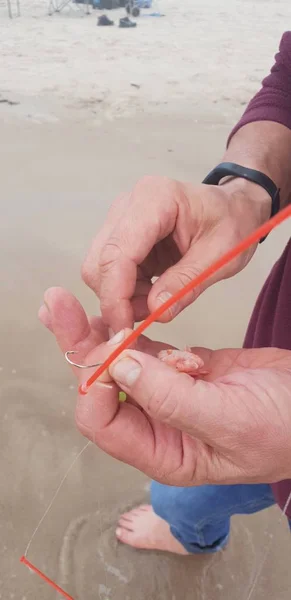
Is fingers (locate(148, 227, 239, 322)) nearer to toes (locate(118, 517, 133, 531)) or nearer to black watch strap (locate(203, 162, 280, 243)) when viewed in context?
black watch strap (locate(203, 162, 280, 243))

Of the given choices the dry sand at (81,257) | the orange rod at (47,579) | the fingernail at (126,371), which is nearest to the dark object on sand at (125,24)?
the dry sand at (81,257)

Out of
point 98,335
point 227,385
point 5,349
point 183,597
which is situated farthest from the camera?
point 5,349

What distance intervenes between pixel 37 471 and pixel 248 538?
1.98 feet

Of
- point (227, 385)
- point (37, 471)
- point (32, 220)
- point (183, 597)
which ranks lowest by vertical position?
point (183, 597)

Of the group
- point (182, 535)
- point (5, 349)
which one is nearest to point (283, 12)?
point (5, 349)

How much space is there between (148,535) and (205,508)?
0.91ft

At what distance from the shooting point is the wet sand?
1324mm

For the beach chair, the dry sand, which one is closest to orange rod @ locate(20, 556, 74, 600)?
the dry sand

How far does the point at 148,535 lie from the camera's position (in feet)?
4.45

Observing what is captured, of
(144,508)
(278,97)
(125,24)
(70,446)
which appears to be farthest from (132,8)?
(144,508)

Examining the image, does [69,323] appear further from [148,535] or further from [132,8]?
[132,8]

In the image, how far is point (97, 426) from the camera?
82 centimetres

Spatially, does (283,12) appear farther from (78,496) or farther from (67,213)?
(78,496)

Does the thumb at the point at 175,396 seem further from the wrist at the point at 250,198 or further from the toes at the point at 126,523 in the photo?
the toes at the point at 126,523
